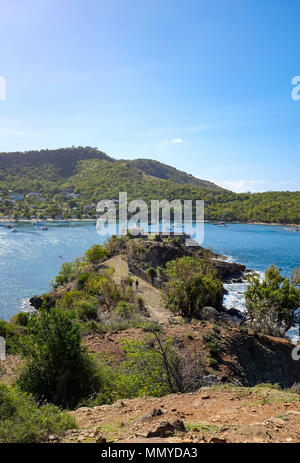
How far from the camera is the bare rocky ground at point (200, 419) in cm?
521

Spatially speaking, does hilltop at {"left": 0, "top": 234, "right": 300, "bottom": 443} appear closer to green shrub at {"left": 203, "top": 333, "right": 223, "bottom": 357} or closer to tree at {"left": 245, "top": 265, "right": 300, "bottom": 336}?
green shrub at {"left": 203, "top": 333, "right": 223, "bottom": 357}

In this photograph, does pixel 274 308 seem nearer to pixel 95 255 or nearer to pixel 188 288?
pixel 188 288

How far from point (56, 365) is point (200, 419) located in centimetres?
486

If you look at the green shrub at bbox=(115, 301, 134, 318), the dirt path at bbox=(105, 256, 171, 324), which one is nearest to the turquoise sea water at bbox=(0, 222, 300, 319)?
the dirt path at bbox=(105, 256, 171, 324)

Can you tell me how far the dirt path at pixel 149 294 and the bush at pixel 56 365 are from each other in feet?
33.1

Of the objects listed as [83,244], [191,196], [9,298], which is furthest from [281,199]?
[9,298]

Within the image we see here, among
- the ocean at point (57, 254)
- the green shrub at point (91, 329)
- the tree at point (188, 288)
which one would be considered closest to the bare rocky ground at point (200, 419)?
the green shrub at point (91, 329)

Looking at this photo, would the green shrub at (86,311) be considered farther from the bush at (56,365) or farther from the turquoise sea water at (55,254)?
the turquoise sea water at (55,254)

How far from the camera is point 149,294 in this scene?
1234 inches

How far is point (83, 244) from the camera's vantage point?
3014 inches

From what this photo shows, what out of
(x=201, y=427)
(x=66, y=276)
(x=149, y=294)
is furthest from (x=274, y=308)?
(x=66, y=276)

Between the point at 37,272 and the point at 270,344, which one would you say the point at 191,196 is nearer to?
the point at 37,272

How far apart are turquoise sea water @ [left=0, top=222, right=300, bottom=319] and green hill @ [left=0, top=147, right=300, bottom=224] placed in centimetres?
3169
